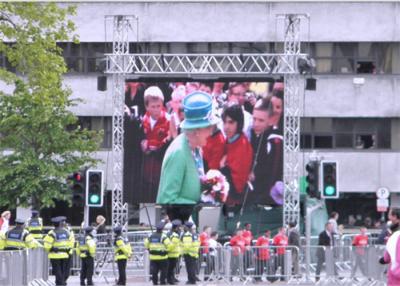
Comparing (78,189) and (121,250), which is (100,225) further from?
(121,250)

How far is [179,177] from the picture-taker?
41.2m

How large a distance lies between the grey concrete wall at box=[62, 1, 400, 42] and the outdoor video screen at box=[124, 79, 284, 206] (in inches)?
A: 401

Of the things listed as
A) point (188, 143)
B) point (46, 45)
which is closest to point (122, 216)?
point (188, 143)

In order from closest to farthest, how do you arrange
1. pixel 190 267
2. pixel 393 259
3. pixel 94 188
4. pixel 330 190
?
pixel 393 259 → pixel 330 190 → pixel 190 267 → pixel 94 188

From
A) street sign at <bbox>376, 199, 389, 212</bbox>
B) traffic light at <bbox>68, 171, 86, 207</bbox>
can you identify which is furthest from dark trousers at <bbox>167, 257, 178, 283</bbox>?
street sign at <bbox>376, 199, 389, 212</bbox>

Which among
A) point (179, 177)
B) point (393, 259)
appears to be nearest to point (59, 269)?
point (179, 177)

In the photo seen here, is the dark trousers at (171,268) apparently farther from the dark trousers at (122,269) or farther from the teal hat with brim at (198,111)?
the teal hat with brim at (198,111)

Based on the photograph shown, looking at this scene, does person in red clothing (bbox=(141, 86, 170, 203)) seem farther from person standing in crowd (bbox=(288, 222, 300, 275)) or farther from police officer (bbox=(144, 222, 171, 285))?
police officer (bbox=(144, 222, 171, 285))

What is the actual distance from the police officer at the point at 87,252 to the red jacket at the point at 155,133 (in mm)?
9828

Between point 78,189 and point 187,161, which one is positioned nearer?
point 78,189

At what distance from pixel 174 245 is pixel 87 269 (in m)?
2.26

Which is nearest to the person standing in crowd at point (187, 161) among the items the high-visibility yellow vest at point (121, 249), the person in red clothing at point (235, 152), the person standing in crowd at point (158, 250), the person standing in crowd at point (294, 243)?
the person in red clothing at point (235, 152)

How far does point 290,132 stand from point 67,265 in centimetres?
1140

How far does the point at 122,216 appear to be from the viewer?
132 ft
